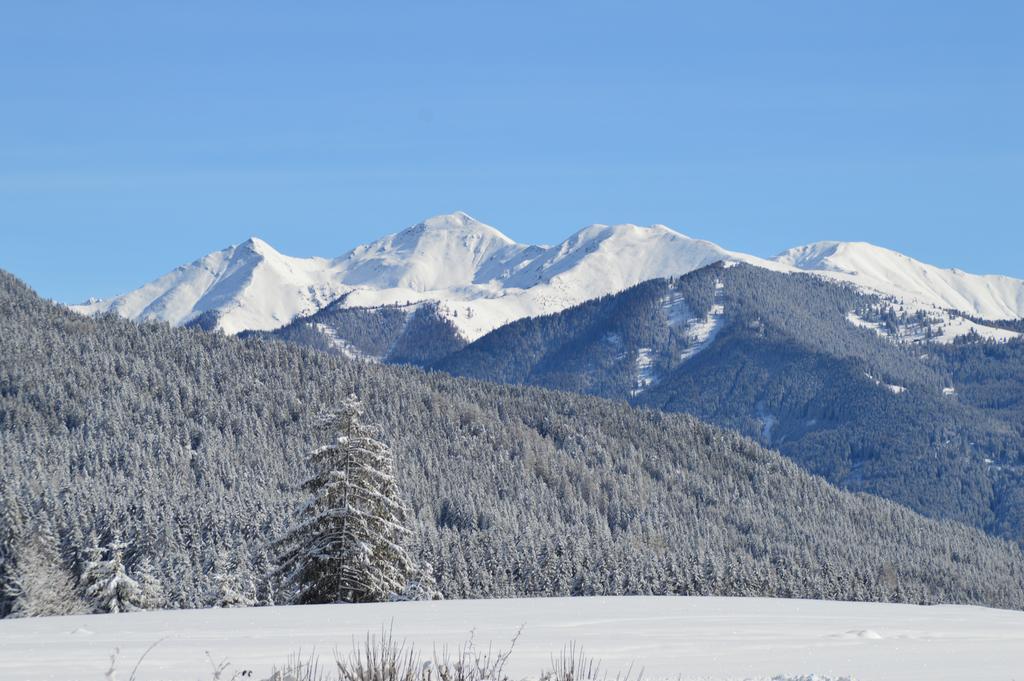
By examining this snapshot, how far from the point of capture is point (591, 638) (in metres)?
16.3

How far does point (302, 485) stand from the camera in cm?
3659

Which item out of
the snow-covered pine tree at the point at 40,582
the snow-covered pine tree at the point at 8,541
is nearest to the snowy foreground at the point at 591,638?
the snow-covered pine tree at the point at 40,582

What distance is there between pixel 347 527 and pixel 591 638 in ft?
64.7

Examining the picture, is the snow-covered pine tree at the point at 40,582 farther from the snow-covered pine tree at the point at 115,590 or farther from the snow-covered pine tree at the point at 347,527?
the snow-covered pine tree at the point at 347,527

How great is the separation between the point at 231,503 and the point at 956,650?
459 ft

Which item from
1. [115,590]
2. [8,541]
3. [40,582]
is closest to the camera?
[115,590]

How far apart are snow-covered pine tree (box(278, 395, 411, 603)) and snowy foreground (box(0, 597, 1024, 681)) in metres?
12.5

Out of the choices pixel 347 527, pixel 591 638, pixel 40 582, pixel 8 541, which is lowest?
pixel 591 638

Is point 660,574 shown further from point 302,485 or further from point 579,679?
point 579,679

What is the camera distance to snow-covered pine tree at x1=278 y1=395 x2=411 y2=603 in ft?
113

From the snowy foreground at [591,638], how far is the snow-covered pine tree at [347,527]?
12.5 m

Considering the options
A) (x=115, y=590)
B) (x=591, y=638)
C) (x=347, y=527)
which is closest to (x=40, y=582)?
(x=115, y=590)

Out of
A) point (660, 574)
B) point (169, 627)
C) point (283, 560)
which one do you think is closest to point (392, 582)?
point (283, 560)

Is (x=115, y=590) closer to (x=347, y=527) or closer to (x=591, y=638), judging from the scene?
(x=347, y=527)
